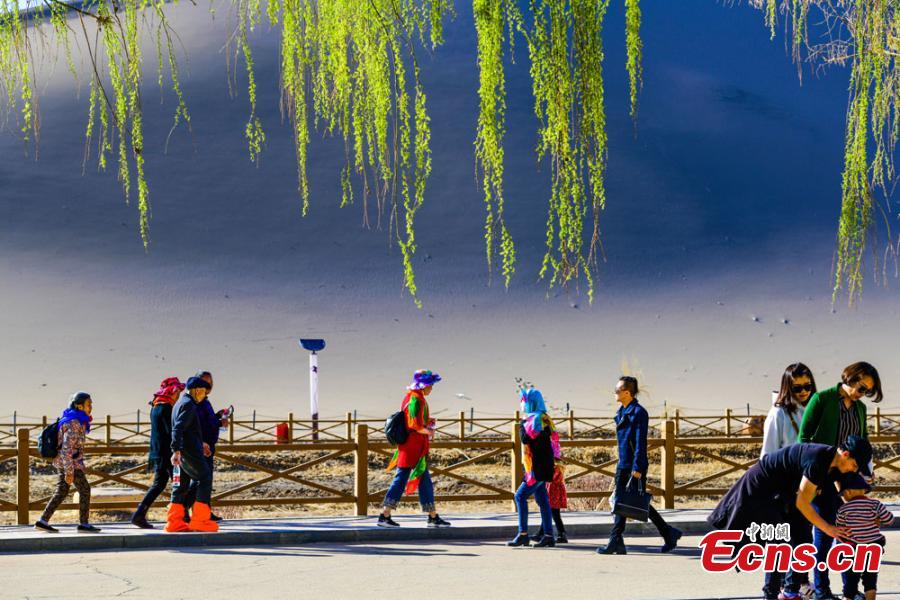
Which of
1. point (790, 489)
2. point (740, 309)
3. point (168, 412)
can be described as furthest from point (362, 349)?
point (790, 489)

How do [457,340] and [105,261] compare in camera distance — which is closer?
[457,340]

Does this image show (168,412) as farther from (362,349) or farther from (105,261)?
(105,261)

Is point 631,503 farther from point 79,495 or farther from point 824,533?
point 79,495

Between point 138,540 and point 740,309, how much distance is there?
63296 mm

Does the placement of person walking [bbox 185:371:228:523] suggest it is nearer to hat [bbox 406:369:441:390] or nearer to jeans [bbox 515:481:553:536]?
hat [bbox 406:369:441:390]

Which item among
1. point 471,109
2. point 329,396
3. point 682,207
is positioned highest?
point 471,109

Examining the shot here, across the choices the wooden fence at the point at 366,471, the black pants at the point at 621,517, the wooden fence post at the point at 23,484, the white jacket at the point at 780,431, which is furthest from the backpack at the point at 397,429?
the white jacket at the point at 780,431

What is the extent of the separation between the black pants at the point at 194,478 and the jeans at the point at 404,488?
1.69 meters

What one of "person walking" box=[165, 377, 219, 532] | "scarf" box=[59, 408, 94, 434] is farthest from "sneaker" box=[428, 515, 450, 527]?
"scarf" box=[59, 408, 94, 434]

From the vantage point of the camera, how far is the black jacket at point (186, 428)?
1060 centimetres

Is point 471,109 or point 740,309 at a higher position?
point 471,109

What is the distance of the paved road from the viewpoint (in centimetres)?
806

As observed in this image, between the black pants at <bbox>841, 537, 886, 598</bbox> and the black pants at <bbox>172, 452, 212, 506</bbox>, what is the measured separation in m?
5.92

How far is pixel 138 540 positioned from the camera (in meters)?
10.6
